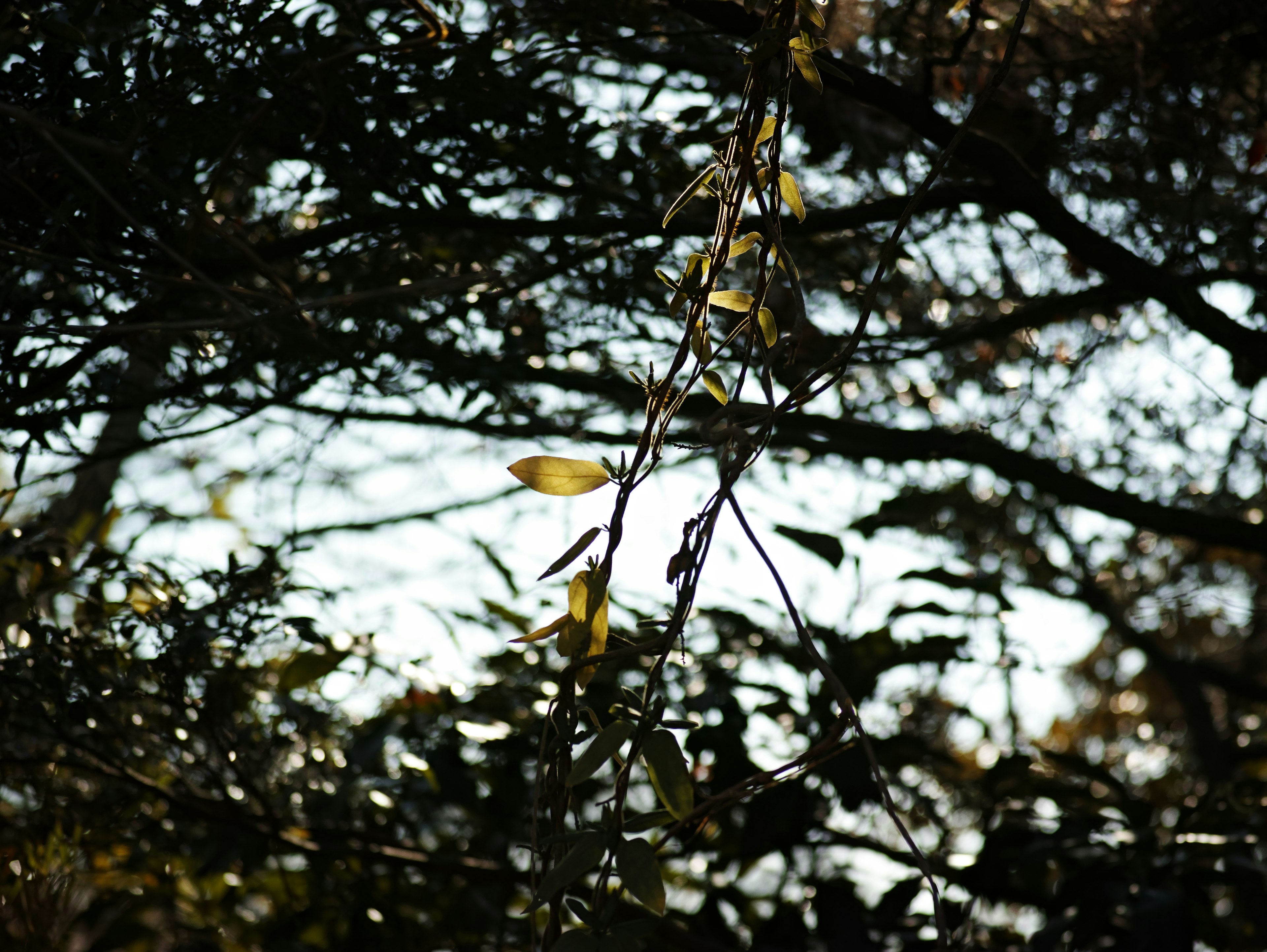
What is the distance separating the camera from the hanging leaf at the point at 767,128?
2.29 feet

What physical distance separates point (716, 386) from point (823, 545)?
1.05 metres

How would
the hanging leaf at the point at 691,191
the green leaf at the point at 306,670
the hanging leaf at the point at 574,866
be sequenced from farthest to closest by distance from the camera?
the green leaf at the point at 306,670 → the hanging leaf at the point at 691,191 → the hanging leaf at the point at 574,866

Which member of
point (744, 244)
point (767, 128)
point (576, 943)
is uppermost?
point (767, 128)

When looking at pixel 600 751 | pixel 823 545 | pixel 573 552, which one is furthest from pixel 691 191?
pixel 823 545

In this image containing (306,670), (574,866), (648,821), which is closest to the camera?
(574,866)

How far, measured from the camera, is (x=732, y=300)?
2.38 ft

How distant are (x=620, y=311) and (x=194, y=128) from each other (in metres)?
0.78

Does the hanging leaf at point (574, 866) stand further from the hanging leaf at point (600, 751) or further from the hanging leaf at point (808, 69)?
the hanging leaf at point (808, 69)

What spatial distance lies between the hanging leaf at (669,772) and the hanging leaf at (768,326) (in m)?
0.31

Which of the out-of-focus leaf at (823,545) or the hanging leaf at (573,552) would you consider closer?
the hanging leaf at (573,552)

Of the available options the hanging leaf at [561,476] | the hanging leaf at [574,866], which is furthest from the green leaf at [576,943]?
the hanging leaf at [561,476]

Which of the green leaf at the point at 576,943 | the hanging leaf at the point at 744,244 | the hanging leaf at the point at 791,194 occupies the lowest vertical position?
the green leaf at the point at 576,943

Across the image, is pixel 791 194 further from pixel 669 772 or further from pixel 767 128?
pixel 669 772

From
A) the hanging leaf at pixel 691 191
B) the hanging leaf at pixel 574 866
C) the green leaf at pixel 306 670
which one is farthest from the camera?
the green leaf at pixel 306 670
